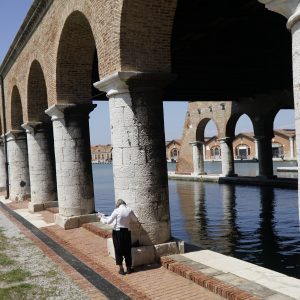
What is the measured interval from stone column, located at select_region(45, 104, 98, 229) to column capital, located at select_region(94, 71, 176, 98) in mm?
4176

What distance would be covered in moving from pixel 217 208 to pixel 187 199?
4.07 m

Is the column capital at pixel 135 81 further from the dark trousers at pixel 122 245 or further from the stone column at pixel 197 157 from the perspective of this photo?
the stone column at pixel 197 157

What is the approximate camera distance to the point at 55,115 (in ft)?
40.5

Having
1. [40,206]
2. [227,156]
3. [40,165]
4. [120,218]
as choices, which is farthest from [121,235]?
[227,156]

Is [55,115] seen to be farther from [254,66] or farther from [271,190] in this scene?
[271,190]

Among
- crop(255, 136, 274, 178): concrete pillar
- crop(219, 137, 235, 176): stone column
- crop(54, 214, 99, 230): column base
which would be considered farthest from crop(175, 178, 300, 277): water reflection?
crop(219, 137, 235, 176): stone column

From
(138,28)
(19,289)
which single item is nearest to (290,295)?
(19,289)

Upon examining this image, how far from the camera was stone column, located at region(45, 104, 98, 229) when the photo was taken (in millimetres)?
12219

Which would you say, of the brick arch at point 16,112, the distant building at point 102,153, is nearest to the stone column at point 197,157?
the brick arch at point 16,112

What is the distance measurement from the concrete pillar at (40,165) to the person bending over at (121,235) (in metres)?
9.47

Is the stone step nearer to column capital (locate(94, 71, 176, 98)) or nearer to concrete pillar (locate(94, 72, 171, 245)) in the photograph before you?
concrete pillar (locate(94, 72, 171, 245))

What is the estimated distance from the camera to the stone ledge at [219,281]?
5707mm

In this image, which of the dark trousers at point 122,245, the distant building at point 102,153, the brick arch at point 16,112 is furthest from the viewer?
the distant building at point 102,153

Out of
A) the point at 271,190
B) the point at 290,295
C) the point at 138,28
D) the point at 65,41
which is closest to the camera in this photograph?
the point at 290,295
